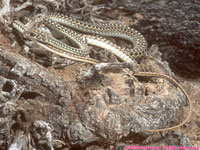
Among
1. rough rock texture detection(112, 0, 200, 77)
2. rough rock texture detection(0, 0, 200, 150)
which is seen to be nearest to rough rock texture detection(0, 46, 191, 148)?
rough rock texture detection(0, 0, 200, 150)

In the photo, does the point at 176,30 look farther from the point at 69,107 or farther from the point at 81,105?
the point at 69,107

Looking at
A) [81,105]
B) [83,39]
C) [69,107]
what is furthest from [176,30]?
[69,107]

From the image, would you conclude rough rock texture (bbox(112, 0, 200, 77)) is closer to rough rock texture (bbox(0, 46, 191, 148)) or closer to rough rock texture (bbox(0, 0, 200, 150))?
rough rock texture (bbox(0, 0, 200, 150))

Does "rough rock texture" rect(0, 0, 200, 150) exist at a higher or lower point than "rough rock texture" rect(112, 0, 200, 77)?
lower

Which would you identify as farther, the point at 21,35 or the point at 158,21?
the point at 158,21

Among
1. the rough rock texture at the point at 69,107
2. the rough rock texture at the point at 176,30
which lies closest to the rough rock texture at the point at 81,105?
the rough rock texture at the point at 69,107

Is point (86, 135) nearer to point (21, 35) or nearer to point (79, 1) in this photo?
point (21, 35)

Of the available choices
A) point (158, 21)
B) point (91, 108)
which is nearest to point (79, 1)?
point (158, 21)

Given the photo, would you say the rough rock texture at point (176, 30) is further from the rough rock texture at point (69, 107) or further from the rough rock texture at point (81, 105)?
the rough rock texture at point (69, 107)
